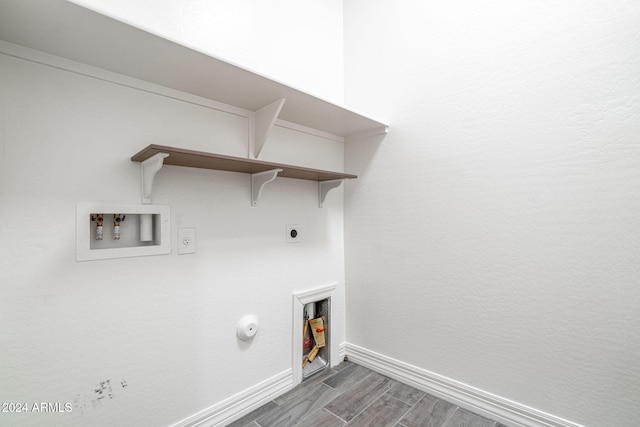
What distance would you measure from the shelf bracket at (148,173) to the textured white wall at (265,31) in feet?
1.44

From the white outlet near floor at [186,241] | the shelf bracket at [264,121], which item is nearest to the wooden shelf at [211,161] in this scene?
the shelf bracket at [264,121]

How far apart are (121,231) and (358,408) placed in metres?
1.39

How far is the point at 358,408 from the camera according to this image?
1483 millimetres

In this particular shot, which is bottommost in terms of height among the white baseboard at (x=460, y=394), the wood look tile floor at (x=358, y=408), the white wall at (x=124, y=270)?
the wood look tile floor at (x=358, y=408)

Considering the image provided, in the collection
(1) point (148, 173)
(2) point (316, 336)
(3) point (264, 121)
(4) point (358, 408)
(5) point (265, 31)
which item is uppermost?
(5) point (265, 31)

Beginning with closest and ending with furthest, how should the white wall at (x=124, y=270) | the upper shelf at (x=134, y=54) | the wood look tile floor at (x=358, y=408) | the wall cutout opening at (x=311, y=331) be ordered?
the upper shelf at (x=134, y=54), the white wall at (x=124, y=270), the wood look tile floor at (x=358, y=408), the wall cutout opening at (x=311, y=331)

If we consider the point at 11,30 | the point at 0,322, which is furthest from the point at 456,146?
the point at 0,322

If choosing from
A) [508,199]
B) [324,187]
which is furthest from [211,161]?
[508,199]

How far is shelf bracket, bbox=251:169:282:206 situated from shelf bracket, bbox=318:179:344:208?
0.44 m

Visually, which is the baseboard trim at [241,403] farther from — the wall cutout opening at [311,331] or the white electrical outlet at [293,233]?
the white electrical outlet at [293,233]

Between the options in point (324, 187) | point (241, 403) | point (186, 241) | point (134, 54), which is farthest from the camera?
point (324, 187)

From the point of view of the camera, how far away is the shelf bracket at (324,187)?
1798mm

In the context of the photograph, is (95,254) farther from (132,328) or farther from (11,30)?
(11,30)

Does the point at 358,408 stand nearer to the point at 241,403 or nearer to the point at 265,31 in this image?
the point at 241,403
